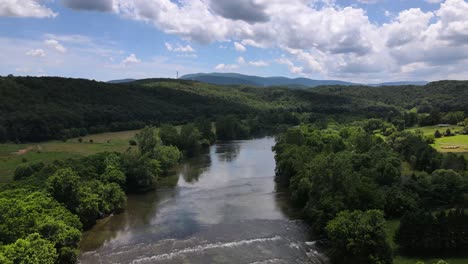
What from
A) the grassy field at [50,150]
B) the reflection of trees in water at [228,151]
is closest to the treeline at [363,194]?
the reflection of trees in water at [228,151]

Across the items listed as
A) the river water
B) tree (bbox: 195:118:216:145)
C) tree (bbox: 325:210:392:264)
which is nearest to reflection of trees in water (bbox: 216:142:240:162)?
tree (bbox: 195:118:216:145)

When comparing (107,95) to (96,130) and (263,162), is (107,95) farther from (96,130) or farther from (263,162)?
(263,162)

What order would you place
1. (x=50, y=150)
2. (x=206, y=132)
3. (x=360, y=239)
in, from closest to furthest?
1. (x=360, y=239)
2. (x=50, y=150)
3. (x=206, y=132)

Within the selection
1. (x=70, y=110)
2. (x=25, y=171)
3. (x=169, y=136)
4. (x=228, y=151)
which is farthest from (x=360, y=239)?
(x=70, y=110)

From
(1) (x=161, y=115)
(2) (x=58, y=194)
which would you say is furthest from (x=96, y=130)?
(2) (x=58, y=194)

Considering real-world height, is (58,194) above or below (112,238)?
above

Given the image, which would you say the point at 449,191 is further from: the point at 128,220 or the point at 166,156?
the point at 166,156
